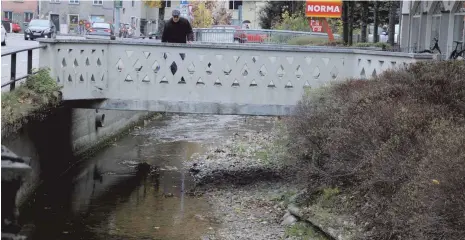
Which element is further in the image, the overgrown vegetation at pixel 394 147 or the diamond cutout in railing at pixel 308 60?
the diamond cutout in railing at pixel 308 60

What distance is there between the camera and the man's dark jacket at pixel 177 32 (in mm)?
15430

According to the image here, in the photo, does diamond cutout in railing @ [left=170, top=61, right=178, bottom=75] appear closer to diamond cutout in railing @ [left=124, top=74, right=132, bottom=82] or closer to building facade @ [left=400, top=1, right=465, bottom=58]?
diamond cutout in railing @ [left=124, top=74, right=132, bottom=82]

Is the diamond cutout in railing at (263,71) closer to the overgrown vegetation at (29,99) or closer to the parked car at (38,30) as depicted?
the overgrown vegetation at (29,99)

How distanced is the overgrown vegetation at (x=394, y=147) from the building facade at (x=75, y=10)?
2535 inches

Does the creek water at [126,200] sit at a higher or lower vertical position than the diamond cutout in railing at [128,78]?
lower

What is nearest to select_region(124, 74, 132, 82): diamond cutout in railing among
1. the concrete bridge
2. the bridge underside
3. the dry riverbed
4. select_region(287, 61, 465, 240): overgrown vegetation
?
the concrete bridge

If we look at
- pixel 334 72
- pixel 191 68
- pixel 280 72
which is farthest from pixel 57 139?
pixel 334 72

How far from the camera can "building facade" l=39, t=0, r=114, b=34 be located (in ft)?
244

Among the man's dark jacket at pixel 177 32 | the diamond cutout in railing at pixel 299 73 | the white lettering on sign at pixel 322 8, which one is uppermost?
the white lettering on sign at pixel 322 8

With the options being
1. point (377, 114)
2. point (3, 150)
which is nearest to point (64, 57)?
point (377, 114)

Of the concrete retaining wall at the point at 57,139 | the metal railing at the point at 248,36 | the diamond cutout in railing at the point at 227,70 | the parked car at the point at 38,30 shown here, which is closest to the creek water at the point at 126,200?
the concrete retaining wall at the point at 57,139

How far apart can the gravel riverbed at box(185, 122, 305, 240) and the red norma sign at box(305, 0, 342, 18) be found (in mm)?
14350

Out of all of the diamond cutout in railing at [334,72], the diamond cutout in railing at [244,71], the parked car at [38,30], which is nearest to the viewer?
the diamond cutout in railing at [244,71]

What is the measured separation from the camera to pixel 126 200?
13359 mm
